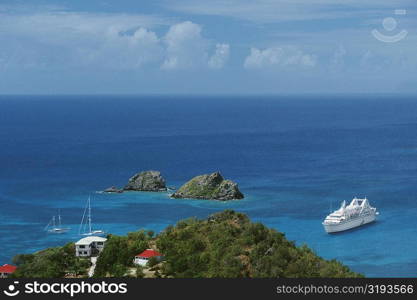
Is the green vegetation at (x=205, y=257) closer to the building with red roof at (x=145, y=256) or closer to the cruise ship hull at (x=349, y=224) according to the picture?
the building with red roof at (x=145, y=256)

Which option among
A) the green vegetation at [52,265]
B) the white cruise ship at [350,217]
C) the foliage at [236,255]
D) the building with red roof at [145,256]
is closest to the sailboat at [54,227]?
the white cruise ship at [350,217]

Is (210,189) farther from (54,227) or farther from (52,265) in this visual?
(52,265)

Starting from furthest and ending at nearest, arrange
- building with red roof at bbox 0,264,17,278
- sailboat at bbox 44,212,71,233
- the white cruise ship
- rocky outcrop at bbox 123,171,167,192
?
rocky outcrop at bbox 123,171,167,192 → the white cruise ship → sailboat at bbox 44,212,71,233 → building with red roof at bbox 0,264,17,278

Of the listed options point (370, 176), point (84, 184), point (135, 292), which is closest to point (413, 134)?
point (370, 176)

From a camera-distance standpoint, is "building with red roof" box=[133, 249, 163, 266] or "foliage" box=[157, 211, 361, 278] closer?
"foliage" box=[157, 211, 361, 278]

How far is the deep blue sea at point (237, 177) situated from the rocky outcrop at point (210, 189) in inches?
74.8

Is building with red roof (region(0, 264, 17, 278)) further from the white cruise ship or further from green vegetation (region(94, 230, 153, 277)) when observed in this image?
the white cruise ship

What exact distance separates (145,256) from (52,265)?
4.53m

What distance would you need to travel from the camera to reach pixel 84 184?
3221 inches

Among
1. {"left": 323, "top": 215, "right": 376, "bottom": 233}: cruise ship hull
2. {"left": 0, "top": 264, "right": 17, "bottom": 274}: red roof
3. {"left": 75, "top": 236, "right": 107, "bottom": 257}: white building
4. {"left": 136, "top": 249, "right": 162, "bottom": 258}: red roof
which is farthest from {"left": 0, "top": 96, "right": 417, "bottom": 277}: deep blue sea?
{"left": 136, "top": 249, "right": 162, "bottom": 258}: red roof

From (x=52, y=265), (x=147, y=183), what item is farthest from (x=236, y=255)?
(x=147, y=183)

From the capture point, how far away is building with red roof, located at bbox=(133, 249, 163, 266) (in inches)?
1230

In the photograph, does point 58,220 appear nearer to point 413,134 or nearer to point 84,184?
point 84,184

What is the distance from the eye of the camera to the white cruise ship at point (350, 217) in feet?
198
